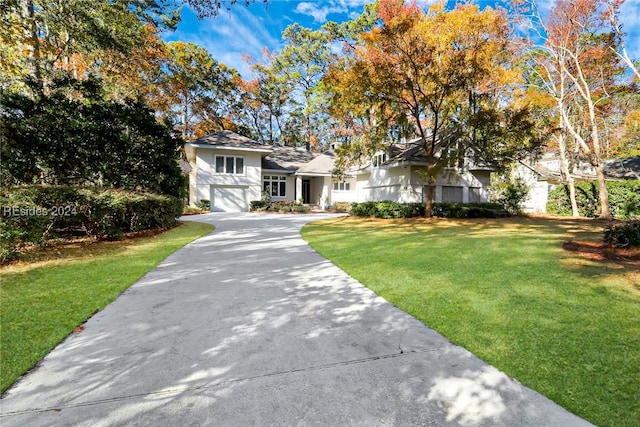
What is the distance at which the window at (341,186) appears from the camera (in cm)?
2692

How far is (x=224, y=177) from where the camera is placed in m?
22.7

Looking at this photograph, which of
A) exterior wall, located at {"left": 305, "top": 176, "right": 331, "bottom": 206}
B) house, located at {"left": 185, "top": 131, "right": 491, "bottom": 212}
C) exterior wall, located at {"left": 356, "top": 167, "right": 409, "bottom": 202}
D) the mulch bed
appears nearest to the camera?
the mulch bed

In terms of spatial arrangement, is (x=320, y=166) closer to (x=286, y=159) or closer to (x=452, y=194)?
(x=286, y=159)

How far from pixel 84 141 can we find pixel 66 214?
4840 millimetres

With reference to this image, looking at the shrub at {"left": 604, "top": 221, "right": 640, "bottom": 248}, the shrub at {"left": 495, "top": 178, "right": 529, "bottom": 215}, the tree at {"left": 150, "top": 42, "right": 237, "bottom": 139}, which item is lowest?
the shrub at {"left": 604, "top": 221, "right": 640, "bottom": 248}

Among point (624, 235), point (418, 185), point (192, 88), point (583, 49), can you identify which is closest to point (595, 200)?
point (583, 49)

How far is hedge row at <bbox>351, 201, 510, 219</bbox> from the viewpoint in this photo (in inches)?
683

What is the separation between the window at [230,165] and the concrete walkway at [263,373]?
19348 mm

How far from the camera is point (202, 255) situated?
289 inches

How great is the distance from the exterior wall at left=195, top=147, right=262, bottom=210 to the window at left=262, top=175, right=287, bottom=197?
1583 mm

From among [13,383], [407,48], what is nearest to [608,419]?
[13,383]

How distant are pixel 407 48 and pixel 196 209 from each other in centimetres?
1690

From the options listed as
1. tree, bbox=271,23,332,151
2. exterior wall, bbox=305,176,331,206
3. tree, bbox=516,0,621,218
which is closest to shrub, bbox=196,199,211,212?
exterior wall, bbox=305,176,331,206

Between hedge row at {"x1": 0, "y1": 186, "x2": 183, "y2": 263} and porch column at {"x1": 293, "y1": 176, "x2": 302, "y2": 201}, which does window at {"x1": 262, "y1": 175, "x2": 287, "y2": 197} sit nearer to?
porch column at {"x1": 293, "y1": 176, "x2": 302, "y2": 201}
